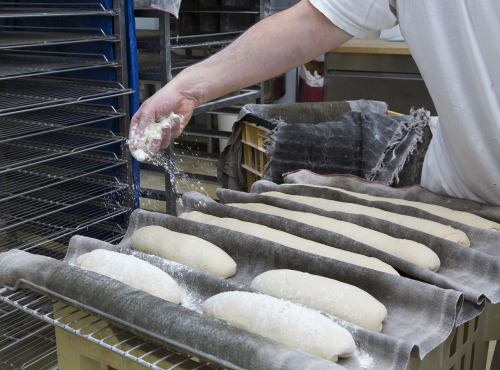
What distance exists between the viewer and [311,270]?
1211 millimetres

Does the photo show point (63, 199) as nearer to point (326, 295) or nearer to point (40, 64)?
point (40, 64)

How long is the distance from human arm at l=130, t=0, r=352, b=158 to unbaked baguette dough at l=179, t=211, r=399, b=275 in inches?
9.8

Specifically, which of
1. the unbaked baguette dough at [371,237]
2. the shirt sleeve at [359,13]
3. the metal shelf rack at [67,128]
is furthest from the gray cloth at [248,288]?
the metal shelf rack at [67,128]

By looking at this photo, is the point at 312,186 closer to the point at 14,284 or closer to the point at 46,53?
the point at 14,284

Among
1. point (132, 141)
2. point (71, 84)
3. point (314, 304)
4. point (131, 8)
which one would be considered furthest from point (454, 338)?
point (71, 84)

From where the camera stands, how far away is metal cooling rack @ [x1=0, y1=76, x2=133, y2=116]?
234cm

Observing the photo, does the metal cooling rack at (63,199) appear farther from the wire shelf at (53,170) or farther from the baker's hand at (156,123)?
the baker's hand at (156,123)

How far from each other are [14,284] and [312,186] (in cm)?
98

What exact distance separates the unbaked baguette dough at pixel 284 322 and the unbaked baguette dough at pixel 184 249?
0.55 ft

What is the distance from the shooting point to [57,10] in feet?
8.08

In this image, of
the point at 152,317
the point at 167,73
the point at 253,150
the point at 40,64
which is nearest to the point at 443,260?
the point at 152,317

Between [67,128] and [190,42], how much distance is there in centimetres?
77

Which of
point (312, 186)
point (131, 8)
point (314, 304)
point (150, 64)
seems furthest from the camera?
point (150, 64)

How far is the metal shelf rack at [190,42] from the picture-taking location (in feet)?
8.50
